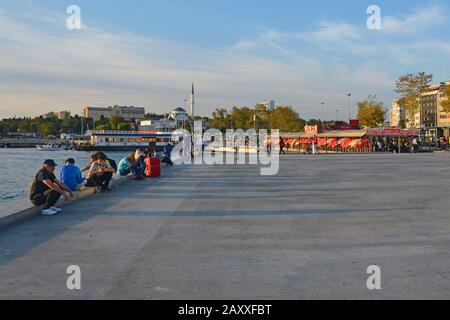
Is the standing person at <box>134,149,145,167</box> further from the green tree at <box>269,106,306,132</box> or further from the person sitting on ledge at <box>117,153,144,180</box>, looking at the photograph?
the green tree at <box>269,106,306,132</box>

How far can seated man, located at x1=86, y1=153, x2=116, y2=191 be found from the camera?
1622 cm

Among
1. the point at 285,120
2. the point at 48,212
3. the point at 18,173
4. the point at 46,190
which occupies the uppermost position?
the point at 285,120

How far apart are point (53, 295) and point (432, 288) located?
419 centimetres

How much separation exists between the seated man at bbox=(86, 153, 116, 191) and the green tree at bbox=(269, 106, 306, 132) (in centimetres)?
9039

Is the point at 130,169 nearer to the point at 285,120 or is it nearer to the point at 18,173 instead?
the point at 18,173

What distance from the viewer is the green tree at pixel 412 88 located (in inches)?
2739

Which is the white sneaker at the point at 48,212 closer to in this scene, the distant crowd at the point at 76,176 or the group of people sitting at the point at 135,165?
the distant crowd at the point at 76,176

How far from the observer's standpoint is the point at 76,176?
15492mm

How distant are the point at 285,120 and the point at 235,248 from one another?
9911cm

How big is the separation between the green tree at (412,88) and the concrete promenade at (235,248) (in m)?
58.1

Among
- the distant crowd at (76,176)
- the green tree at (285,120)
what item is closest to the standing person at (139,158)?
the distant crowd at (76,176)

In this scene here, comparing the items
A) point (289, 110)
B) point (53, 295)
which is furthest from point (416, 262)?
point (289, 110)

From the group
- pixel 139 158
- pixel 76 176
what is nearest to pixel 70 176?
pixel 76 176

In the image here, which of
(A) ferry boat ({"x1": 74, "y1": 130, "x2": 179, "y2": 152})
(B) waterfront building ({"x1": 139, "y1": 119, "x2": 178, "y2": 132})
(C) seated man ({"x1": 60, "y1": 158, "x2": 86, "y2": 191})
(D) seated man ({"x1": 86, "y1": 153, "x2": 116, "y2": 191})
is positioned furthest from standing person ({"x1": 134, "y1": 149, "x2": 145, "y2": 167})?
(B) waterfront building ({"x1": 139, "y1": 119, "x2": 178, "y2": 132})
